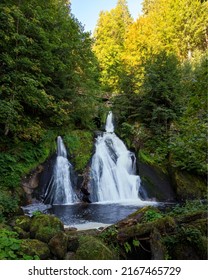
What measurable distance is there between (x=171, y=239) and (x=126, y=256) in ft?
2.16

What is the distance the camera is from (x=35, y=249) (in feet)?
11.1

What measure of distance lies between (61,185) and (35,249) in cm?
582

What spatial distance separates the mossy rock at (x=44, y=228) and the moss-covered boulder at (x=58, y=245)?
0.97 feet

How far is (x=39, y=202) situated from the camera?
8523 mm

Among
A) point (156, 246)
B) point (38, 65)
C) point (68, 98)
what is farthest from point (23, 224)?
point (68, 98)

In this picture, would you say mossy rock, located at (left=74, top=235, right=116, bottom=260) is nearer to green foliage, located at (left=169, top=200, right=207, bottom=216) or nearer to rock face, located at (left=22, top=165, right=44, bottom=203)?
green foliage, located at (left=169, top=200, right=207, bottom=216)

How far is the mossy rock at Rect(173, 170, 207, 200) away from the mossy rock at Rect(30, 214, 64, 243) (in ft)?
21.1

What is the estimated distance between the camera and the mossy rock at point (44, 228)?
3.90 m

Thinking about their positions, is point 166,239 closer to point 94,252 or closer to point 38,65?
point 94,252

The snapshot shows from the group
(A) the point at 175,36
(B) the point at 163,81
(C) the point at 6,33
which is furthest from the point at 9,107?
(A) the point at 175,36

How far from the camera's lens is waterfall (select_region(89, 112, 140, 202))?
9.44 metres
